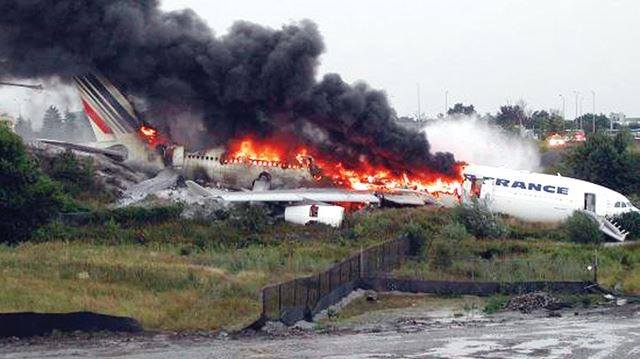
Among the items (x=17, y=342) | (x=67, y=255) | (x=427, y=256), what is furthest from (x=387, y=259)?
(x=17, y=342)

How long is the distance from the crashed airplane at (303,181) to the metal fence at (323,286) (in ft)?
47.4

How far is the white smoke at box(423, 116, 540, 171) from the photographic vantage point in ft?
285

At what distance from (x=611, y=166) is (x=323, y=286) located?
57277 mm

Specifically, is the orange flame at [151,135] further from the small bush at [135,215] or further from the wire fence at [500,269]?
the wire fence at [500,269]

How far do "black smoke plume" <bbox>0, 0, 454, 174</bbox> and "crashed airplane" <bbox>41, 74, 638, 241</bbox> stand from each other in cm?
124

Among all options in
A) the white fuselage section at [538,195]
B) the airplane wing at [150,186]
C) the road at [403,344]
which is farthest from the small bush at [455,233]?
the road at [403,344]

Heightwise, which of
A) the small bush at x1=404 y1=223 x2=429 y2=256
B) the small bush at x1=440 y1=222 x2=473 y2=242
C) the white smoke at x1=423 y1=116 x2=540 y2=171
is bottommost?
the small bush at x1=404 y1=223 x2=429 y2=256

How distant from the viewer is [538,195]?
72938 millimetres

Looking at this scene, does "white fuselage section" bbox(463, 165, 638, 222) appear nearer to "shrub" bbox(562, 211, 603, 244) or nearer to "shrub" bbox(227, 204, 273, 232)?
"shrub" bbox(562, 211, 603, 244)

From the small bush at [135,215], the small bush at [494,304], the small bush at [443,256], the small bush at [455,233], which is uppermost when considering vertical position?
the small bush at [135,215]

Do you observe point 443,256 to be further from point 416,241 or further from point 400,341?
point 400,341

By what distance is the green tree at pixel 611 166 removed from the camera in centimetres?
9506

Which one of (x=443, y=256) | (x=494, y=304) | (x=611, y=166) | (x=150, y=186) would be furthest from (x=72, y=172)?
(x=611, y=166)

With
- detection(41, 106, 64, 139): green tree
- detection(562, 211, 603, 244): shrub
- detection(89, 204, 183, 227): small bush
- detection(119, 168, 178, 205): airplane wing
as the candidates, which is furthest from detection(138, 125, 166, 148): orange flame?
Answer: detection(41, 106, 64, 139): green tree
